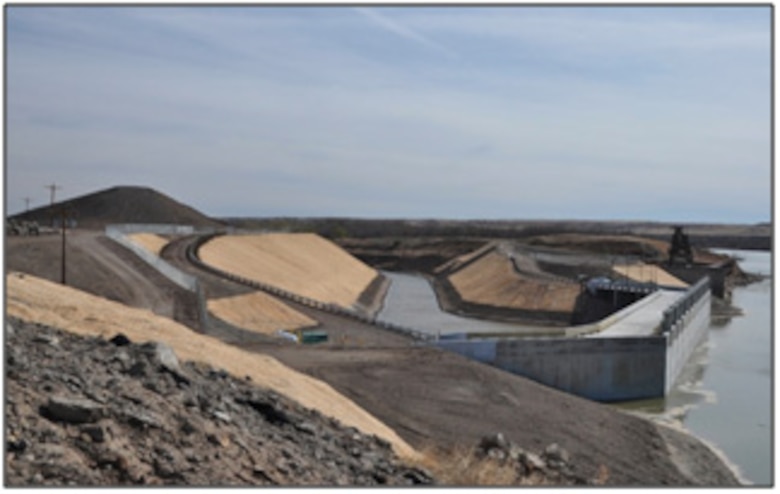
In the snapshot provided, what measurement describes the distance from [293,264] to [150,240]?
12795 mm

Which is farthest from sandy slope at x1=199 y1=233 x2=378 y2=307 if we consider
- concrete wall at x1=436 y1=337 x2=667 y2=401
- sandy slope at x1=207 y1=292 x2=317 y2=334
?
concrete wall at x1=436 y1=337 x2=667 y2=401

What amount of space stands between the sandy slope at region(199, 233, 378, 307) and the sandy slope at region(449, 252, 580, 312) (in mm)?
10407

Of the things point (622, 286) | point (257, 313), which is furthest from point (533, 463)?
point (622, 286)

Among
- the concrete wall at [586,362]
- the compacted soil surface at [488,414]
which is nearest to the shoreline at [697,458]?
the compacted soil surface at [488,414]

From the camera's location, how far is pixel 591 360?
3500 centimetres

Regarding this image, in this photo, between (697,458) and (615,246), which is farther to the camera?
(615,246)

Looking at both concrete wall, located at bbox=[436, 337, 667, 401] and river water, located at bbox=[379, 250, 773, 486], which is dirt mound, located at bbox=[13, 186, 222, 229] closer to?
river water, located at bbox=[379, 250, 773, 486]

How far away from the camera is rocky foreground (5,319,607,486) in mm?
11703

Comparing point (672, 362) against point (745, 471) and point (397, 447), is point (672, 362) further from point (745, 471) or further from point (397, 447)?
point (397, 447)

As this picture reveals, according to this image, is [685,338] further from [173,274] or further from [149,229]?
[149,229]

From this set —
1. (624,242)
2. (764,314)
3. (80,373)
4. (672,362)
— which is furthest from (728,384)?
(624,242)

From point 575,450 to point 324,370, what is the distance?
7.76 m

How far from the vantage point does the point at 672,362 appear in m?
38.6

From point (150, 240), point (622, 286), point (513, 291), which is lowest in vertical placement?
point (513, 291)
